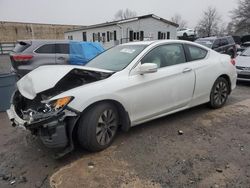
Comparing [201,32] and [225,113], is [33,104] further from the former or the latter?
[201,32]

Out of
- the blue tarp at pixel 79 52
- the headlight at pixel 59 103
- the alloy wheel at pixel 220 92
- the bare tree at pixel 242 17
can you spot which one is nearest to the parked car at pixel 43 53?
the blue tarp at pixel 79 52

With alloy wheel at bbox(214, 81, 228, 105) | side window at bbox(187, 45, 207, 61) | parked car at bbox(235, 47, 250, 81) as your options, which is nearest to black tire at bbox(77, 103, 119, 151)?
side window at bbox(187, 45, 207, 61)

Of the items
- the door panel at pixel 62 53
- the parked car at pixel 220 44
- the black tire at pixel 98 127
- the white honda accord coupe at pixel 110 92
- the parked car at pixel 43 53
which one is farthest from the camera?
the parked car at pixel 220 44

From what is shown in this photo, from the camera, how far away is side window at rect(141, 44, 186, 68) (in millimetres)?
4137

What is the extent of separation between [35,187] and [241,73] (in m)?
7.32

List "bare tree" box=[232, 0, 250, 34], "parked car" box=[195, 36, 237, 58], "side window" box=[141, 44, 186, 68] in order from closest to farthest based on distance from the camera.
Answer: "side window" box=[141, 44, 186, 68]
"parked car" box=[195, 36, 237, 58]
"bare tree" box=[232, 0, 250, 34]

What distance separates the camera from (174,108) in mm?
4359

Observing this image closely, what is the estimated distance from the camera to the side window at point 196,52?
4734mm

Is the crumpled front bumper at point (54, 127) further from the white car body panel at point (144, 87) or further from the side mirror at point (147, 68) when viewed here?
the side mirror at point (147, 68)

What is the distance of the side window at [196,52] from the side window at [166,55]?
0.75ft

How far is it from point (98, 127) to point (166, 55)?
6.12 feet

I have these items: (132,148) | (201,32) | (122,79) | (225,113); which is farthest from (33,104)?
(201,32)

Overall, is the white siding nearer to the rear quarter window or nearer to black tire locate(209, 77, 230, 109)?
the rear quarter window

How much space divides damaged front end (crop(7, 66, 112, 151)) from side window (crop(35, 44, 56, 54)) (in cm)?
505
